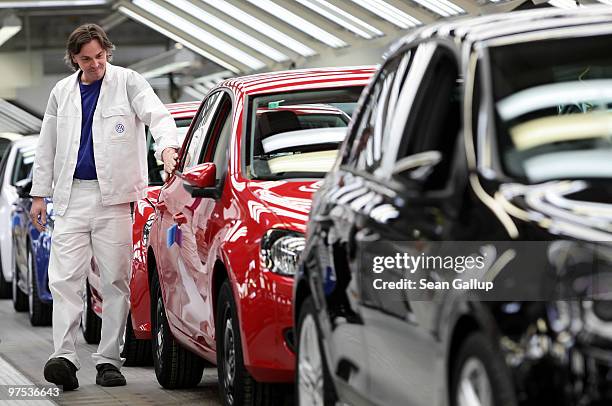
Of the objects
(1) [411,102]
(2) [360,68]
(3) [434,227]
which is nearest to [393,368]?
(3) [434,227]

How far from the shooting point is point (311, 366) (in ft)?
21.1

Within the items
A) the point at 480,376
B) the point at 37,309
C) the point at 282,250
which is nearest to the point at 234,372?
the point at 282,250

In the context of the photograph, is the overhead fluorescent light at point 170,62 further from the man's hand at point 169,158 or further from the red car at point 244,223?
the man's hand at point 169,158

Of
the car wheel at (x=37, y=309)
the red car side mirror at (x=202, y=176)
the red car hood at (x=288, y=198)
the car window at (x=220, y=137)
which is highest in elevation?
the car window at (x=220, y=137)

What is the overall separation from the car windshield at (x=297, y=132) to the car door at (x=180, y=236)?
49 centimetres

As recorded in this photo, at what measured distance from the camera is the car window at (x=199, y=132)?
9.41 meters

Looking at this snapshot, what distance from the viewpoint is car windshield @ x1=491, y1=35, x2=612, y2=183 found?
4707mm

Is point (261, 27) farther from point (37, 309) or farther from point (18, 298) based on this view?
point (37, 309)

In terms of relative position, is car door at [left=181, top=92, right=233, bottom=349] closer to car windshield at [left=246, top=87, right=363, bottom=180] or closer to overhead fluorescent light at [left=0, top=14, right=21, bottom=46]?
car windshield at [left=246, top=87, right=363, bottom=180]

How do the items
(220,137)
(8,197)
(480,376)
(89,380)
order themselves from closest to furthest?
(480,376)
(220,137)
(89,380)
(8,197)

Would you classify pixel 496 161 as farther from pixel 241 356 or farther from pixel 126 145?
pixel 126 145

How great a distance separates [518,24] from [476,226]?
3.51 feet

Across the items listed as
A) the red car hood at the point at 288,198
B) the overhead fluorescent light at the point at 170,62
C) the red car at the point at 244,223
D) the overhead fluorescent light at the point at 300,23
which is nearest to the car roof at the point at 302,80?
the red car at the point at 244,223

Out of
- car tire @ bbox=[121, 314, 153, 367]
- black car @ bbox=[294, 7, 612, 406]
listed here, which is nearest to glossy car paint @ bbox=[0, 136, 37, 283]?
car tire @ bbox=[121, 314, 153, 367]
